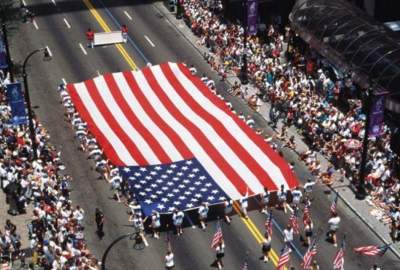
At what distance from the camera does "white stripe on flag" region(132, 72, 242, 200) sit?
4428 cm

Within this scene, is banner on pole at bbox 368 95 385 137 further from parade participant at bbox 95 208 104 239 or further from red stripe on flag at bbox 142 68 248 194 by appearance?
parade participant at bbox 95 208 104 239

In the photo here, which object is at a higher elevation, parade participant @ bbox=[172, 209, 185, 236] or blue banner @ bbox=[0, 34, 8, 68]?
blue banner @ bbox=[0, 34, 8, 68]

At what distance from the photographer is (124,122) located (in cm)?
5150

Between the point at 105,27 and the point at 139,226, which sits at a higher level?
the point at 105,27

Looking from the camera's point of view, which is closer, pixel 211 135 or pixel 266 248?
pixel 266 248

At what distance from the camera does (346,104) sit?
54.0 m

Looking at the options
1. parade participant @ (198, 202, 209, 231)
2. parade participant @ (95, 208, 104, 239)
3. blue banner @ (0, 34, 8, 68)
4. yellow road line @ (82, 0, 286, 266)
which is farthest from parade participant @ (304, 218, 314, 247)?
blue banner @ (0, 34, 8, 68)

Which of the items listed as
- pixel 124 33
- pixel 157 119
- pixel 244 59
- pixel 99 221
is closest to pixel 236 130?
pixel 157 119

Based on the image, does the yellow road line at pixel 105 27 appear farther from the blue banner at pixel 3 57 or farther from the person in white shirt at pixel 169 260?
the person in white shirt at pixel 169 260

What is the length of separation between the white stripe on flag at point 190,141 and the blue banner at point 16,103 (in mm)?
9507

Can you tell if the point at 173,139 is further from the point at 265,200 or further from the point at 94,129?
the point at 265,200

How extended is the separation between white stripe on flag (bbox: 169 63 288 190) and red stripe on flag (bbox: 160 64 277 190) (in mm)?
223

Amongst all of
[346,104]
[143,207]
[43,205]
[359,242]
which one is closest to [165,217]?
[143,207]

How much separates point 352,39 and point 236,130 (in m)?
11.2
